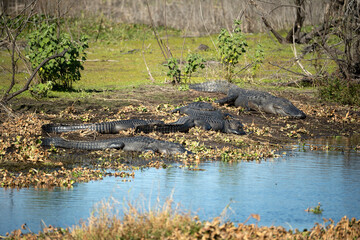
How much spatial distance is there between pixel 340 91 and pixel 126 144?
25.3ft

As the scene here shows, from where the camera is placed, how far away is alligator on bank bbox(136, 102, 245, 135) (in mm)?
9344

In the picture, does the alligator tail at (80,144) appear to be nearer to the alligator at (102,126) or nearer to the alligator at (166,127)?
the alligator at (102,126)

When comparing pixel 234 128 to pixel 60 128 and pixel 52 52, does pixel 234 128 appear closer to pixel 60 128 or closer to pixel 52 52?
pixel 60 128

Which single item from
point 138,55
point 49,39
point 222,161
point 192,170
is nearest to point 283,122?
point 222,161

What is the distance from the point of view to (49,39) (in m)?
12.8

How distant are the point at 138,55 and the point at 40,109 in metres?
10.4

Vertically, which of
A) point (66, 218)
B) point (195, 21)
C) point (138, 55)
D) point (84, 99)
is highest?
point (195, 21)

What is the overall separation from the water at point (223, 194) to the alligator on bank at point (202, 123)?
2.07 m

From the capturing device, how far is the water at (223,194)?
5.00 meters

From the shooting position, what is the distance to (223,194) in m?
5.89

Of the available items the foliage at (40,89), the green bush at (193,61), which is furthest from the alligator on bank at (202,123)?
the green bush at (193,61)

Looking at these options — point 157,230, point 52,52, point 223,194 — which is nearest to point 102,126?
point 223,194

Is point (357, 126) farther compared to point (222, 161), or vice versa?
point (357, 126)

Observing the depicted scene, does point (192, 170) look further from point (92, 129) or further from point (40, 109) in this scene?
point (40, 109)
